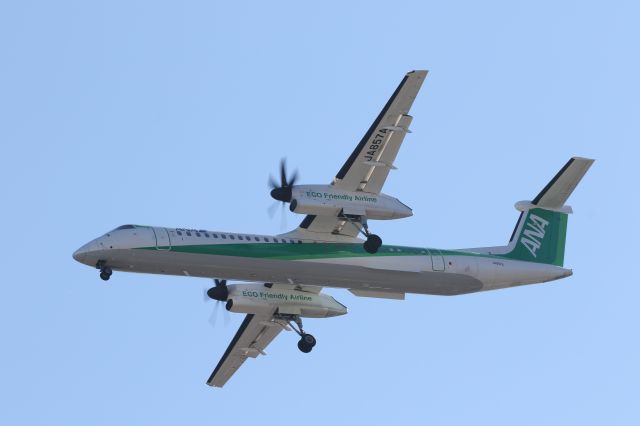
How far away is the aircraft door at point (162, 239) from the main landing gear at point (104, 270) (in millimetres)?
1319

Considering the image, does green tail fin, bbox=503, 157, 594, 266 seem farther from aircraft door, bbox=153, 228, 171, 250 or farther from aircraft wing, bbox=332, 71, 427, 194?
aircraft door, bbox=153, 228, 171, 250

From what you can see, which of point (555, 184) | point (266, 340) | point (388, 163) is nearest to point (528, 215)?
point (555, 184)

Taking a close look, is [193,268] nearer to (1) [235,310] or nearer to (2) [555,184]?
(1) [235,310]

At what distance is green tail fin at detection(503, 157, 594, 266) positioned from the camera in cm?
3475

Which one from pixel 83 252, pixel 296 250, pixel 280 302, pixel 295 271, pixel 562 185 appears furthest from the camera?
pixel 280 302

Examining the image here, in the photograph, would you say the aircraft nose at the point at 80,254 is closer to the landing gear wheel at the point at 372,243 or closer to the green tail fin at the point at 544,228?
the landing gear wheel at the point at 372,243

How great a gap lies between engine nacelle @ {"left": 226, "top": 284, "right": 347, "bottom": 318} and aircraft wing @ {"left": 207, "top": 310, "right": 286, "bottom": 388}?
750mm

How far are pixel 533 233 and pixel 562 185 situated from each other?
1638mm

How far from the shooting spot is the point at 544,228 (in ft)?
115

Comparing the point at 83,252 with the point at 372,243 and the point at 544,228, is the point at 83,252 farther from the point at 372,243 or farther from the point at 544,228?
the point at 544,228

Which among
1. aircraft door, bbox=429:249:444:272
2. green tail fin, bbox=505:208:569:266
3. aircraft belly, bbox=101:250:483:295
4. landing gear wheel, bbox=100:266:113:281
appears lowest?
landing gear wheel, bbox=100:266:113:281

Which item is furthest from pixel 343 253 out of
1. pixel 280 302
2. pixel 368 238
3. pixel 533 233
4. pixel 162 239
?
pixel 533 233

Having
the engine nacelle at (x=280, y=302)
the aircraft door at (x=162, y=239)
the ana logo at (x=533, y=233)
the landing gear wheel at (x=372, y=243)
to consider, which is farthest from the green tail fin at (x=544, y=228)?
the aircraft door at (x=162, y=239)

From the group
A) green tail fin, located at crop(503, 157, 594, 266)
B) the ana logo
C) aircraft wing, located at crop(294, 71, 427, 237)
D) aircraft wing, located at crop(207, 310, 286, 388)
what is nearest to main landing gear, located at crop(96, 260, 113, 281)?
aircraft wing, located at crop(294, 71, 427, 237)
